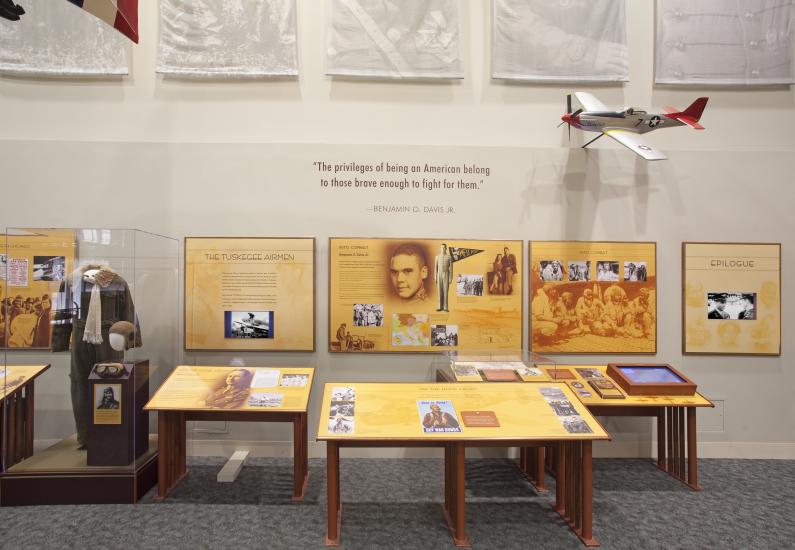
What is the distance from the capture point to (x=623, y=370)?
418cm

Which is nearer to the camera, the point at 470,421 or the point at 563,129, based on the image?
the point at 470,421

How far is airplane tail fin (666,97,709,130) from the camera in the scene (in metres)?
4.20

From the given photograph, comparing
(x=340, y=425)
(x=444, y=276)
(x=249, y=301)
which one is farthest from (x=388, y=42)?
(x=340, y=425)

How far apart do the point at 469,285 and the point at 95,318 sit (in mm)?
3141

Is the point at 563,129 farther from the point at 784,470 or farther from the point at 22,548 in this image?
the point at 22,548

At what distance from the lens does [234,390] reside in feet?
12.4

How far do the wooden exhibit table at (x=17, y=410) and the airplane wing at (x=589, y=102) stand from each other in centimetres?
517

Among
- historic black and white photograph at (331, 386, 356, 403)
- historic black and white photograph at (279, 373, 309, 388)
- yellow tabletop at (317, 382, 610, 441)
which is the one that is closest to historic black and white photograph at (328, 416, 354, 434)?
yellow tabletop at (317, 382, 610, 441)

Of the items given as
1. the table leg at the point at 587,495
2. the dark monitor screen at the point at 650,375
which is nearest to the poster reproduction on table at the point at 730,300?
the dark monitor screen at the point at 650,375

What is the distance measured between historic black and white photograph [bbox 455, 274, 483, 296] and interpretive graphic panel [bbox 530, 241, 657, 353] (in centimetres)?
52

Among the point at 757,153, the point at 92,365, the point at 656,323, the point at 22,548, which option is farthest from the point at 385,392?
the point at 757,153

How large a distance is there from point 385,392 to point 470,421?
671 mm

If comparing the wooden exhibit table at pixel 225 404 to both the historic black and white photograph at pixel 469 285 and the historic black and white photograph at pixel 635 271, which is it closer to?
the historic black and white photograph at pixel 469 285

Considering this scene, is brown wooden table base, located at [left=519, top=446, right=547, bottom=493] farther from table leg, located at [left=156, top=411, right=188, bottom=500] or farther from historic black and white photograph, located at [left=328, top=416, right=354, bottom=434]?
table leg, located at [left=156, top=411, right=188, bottom=500]
